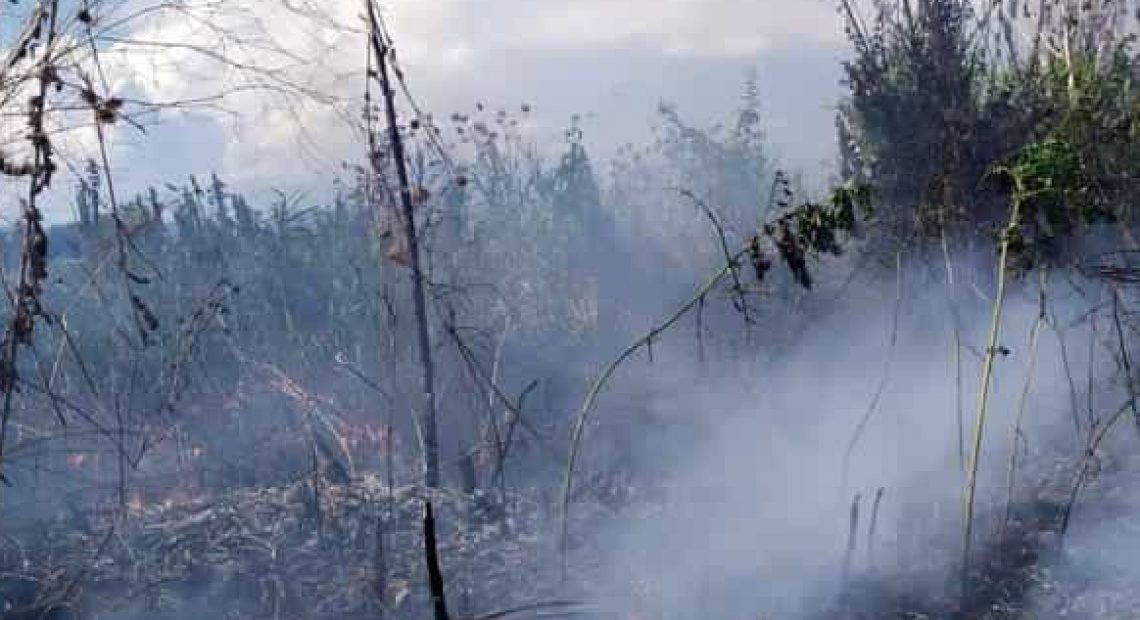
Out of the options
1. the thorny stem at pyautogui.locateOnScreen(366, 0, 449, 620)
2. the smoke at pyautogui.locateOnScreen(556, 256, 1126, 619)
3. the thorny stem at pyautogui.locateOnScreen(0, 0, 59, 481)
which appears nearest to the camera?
the thorny stem at pyautogui.locateOnScreen(0, 0, 59, 481)

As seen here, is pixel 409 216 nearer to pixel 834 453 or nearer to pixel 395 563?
pixel 395 563

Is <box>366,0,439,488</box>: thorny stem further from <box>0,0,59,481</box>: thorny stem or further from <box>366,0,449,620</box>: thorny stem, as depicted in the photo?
<box>0,0,59,481</box>: thorny stem

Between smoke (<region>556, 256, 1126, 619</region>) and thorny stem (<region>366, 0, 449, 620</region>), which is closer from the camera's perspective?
thorny stem (<region>366, 0, 449, 620</region>)

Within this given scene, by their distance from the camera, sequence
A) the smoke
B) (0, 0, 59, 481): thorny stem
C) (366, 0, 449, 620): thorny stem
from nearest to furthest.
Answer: (0, 0, 59, 481): thorny stem, (366, 0, 449, 620): thorny stem, the smoke

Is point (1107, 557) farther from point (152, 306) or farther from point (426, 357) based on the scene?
point (152, 306)

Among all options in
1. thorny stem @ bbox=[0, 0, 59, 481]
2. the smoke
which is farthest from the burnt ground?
thorny stem @ bbox=[0, 0, 59, 481]

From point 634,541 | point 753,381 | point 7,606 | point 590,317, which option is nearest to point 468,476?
point 634,541

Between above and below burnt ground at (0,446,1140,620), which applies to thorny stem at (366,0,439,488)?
above

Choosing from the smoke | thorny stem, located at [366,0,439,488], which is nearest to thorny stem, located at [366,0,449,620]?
thorny stem, located at [366,0,439,488]

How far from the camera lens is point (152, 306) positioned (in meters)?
8.73

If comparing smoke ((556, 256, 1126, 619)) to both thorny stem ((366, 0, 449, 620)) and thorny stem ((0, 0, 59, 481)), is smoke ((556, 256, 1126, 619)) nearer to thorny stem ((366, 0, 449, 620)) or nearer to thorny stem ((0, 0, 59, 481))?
thorny stem ((366, 0, 449, 620))

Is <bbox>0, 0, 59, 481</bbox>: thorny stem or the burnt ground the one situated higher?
<bbox>0, 0, 59, 481</bbox>: thorny stem

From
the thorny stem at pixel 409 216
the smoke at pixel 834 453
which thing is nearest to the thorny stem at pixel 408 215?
the thorny stem at pixel 409 216

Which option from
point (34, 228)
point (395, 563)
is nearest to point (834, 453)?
point (395, 563)
